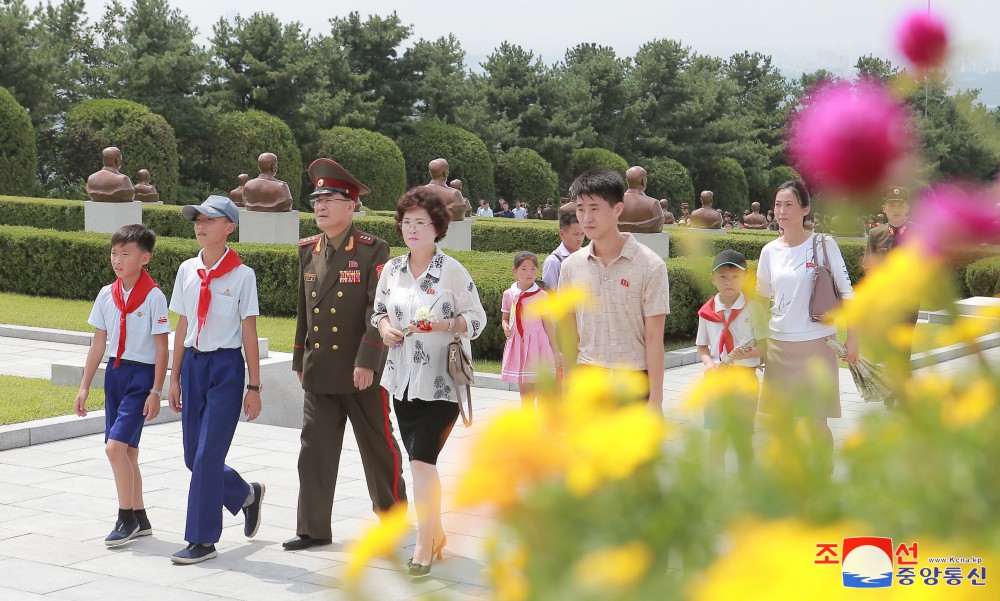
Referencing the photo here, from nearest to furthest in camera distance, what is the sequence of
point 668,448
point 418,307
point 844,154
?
1. point 844,154
2. point 668,448
3. point 418,307

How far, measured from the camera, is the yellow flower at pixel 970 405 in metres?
0.71

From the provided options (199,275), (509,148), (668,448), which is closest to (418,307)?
(199,275)

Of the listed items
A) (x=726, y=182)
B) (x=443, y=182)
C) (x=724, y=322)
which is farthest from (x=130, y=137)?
(x=724, y=322)

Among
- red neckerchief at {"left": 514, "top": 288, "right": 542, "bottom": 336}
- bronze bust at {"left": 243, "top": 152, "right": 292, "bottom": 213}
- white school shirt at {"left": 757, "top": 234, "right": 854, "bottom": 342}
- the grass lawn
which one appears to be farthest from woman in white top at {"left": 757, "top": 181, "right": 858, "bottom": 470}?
bronze bust at {"left": 243, "top": 152, "right": 292, "bottom": 213}

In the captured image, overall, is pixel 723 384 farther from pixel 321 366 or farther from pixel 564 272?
pixel 321 366

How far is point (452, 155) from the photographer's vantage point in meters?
42.5

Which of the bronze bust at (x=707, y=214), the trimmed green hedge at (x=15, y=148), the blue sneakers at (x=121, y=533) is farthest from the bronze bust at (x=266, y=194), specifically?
the trimmed green hedge at (x=15, y=148)

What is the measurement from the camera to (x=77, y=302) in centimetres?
1639

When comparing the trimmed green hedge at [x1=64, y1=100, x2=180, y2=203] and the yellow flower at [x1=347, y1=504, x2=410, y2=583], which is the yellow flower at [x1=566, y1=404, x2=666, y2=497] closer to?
the yellow flower at [x1=347, y1=504, x2=410, y2=583]

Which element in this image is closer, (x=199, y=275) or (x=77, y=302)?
(x=199, y=275)

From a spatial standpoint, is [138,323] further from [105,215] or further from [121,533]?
[105,215]

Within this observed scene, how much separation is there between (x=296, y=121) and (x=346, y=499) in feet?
115

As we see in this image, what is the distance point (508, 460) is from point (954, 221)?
292mm

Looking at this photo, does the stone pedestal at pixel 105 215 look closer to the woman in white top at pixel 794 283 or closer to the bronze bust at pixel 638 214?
the bronze bust at pixel 638 214
